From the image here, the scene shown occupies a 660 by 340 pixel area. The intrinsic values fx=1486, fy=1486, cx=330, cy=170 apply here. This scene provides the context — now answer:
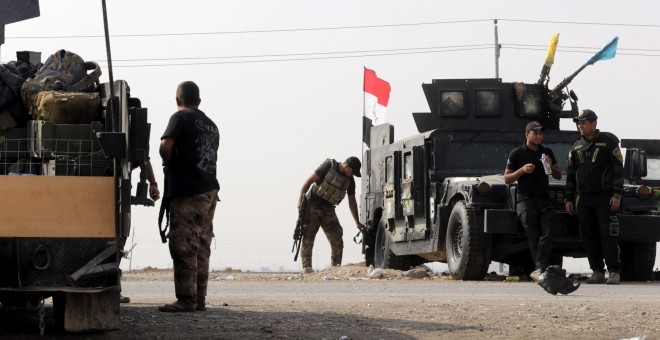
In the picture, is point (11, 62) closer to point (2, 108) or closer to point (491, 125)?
point (2, 108)

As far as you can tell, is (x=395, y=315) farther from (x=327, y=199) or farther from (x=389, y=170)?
(x=327, y=199)

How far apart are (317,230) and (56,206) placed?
43.2ft

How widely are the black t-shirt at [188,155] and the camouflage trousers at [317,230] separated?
35.5ft

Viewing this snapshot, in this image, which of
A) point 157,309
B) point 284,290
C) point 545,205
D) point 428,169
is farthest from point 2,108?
point 428,169

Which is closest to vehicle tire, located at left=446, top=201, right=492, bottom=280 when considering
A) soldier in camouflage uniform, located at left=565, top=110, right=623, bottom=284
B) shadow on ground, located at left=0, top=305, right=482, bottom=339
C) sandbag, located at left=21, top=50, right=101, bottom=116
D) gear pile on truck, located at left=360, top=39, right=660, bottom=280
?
gear pile on truck, located at left=360, top=39, right=660, bottom=280

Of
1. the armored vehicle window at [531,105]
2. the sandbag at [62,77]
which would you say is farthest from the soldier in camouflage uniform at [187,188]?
the armored vehicle window at [531,105]

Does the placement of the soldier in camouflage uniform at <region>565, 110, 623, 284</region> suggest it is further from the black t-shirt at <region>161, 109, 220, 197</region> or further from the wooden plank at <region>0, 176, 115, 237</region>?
the wooden plank at <region>0, 176, 115, 237</region>

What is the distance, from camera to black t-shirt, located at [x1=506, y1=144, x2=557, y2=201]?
15.8m

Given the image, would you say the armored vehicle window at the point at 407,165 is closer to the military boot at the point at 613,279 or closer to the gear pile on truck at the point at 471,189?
the gear pile on truck at the point at 471,189

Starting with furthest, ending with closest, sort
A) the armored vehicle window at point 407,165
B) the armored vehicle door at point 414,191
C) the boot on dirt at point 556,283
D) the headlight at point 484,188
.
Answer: the armored vehicle window at point 407,165
the armored vehicle door at point 414,191
the headlight at point 484,188
the boot on dirt at point 556,283

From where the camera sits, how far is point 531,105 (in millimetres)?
20781

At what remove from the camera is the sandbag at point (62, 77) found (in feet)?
34.0

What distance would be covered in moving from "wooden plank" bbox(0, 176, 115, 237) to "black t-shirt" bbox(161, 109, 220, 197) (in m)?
1.82

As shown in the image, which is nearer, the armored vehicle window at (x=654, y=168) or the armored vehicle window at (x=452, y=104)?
the armored vehicle window at (x=452, y=104)
